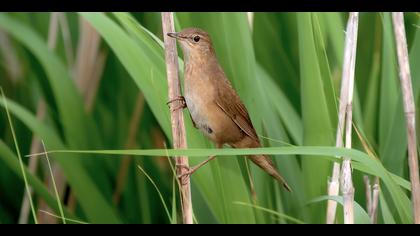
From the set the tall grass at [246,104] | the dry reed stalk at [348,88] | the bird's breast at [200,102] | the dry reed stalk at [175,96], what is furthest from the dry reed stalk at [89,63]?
the dry reed stalk at [348,88]

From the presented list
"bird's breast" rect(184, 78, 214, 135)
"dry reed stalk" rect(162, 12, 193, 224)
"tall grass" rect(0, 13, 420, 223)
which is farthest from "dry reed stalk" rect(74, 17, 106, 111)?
"dry reed stalk" rect(162, 12, 193, 224)

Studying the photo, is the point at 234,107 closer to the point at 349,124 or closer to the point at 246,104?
the point at 246,104

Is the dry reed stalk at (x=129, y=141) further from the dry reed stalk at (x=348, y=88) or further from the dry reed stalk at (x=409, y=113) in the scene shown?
the dry reed stalk at (x=409, y=113)

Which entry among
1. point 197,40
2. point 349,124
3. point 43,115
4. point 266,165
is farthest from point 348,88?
point 43,115

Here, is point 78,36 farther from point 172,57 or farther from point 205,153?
point 205,153

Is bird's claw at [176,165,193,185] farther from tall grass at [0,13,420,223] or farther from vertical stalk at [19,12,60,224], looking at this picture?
vertical stalk at [19,12,60,224]

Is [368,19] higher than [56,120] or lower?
higher

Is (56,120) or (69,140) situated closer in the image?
(69,140)
